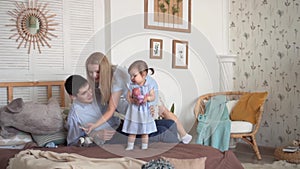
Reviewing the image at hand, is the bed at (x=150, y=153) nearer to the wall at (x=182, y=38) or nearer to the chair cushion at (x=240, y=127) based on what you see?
the wall at (x=182, y=38)

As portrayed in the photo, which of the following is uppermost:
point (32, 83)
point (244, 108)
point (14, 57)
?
point (14, 57)

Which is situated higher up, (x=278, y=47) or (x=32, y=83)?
(x=278, y=47)

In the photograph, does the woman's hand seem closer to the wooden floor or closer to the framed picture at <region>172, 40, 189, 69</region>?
the framed picture at <region>172, 40, 189, 69</region>

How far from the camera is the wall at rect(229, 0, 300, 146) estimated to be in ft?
16.0

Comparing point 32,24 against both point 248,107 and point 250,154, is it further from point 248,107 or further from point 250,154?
point 250,154

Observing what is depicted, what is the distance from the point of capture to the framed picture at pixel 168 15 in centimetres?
444

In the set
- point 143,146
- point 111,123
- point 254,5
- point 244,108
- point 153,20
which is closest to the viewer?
point 143,146

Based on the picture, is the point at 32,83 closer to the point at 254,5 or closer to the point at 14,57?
the point at 14,57

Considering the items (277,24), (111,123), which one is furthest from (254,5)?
(111,123)

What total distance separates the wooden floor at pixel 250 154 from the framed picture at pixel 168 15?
5.47 ft

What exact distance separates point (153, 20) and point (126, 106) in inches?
79.1

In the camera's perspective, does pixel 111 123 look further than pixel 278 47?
No

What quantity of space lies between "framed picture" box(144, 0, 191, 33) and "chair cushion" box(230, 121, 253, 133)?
1.25m

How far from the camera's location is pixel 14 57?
11.5 ft
